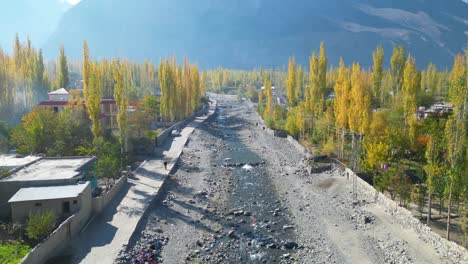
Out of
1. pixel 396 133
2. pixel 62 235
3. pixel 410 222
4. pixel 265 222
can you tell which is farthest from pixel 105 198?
pixel 396 133

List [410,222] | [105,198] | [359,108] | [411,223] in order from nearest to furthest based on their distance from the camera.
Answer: [411,223]
[410,222]
[105,198]
[359,108]

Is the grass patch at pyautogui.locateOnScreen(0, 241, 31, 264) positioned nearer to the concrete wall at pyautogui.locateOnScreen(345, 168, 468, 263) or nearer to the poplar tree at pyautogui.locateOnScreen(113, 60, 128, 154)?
the poplar tree at pyautogui.locateOnScreen(113, 60, 128, 154)

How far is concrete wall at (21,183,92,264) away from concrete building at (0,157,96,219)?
6.81ft

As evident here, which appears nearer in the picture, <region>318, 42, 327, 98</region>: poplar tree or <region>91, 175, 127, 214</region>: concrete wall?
<region>91, 175, 127, 214</region>: concrete wall

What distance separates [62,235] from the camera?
56.7 feet

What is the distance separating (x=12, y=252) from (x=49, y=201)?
3.37 meters

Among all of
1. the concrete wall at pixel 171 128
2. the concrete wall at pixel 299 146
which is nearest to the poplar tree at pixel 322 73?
the concrete wall at pixel 299 146

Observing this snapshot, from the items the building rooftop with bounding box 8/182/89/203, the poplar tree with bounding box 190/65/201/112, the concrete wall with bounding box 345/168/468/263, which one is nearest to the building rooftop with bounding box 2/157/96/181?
the building rooftop with bounding box 8/182/89/203

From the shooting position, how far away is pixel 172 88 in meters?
53.2

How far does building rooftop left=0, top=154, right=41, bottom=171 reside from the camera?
2386 centimetres

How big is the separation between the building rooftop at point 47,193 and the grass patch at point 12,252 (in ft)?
8.10

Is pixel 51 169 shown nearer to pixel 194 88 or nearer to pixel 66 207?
pixel 66 207

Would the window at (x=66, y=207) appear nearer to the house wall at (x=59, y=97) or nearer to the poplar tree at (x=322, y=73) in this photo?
the house wall at (x=59, y=97)

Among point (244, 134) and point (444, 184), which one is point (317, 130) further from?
point (444, 184)
